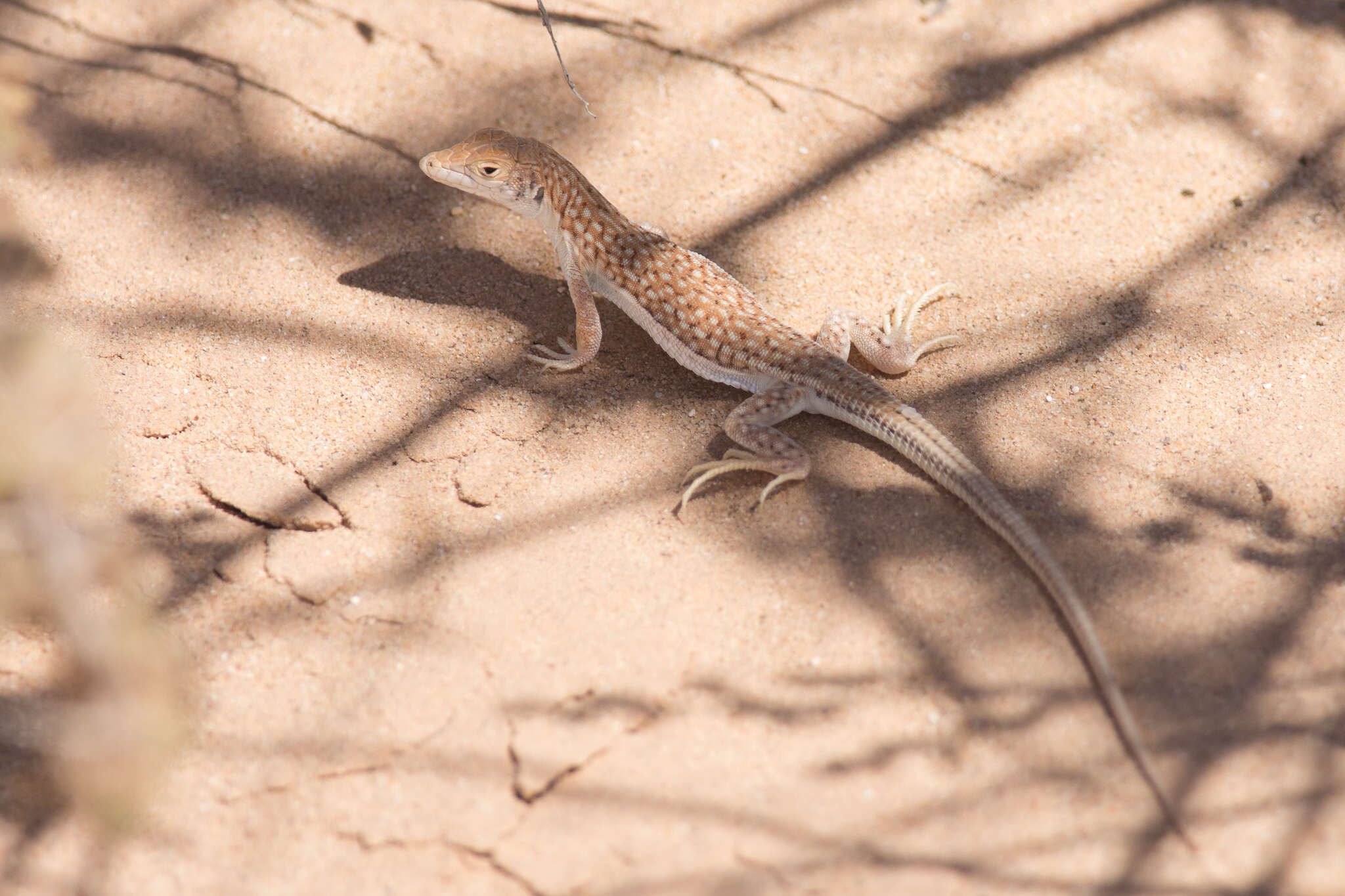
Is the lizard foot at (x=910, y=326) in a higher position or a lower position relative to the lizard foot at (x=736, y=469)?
higher

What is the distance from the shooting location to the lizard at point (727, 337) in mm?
3004

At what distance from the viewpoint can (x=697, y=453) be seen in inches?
128

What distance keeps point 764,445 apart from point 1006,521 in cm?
74

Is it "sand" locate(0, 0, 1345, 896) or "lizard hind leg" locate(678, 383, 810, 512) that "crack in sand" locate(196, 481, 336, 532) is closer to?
"sand" locate(0, 0, 1345, 896)

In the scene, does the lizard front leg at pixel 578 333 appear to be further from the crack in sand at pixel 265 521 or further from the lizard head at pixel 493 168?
the crack in sand at pixel 265 521

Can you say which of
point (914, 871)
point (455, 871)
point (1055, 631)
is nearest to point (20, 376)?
point (455, 871)

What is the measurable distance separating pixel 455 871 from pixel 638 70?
11.0ft

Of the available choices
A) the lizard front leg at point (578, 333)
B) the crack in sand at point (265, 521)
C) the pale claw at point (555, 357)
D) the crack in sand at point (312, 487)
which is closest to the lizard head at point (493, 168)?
the lizard front leg at point (578, 333)

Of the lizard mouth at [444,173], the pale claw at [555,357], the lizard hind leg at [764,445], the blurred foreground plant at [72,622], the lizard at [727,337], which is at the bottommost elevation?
the blurred foreground plant at [72,622]

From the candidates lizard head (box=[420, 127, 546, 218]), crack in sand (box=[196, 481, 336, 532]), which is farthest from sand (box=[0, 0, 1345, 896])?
lizard head (box=[420, 127, 546, 218])

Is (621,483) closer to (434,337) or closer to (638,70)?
(434,337)

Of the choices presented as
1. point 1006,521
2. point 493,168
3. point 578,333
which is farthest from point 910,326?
point 493,168

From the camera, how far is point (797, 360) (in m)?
3.21

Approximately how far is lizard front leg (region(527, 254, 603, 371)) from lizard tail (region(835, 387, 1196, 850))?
2.94ft
